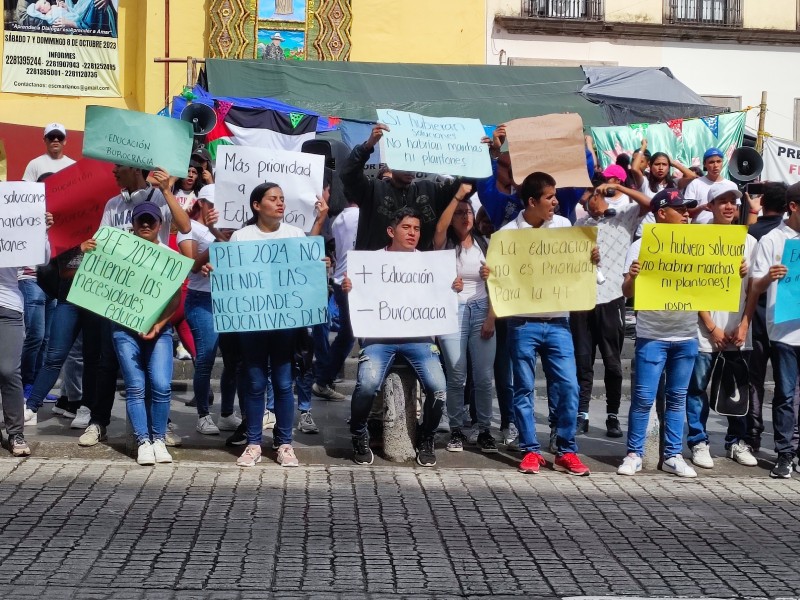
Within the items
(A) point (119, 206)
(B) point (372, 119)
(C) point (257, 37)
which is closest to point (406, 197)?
(A) point (119, 206)

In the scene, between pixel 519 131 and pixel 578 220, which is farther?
pixel 578 220

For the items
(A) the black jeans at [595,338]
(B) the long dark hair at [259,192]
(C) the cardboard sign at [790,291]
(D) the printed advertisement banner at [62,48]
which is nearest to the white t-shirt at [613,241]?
(A) the black jeans at [595,338]

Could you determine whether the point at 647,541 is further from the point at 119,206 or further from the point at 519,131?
the point at 119,206

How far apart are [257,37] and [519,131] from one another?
585 inches

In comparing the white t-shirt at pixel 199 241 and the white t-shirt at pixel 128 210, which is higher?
the white t-shirt at pixel 128 210

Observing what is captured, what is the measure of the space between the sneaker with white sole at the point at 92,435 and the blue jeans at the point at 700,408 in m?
4.09

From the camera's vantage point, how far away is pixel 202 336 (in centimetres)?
917

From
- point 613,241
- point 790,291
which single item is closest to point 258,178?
point 613,241

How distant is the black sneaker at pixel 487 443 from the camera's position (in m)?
8.87

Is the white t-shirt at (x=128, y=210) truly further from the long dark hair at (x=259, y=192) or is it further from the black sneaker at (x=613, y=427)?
the black sneaker at (x=613, y=427)

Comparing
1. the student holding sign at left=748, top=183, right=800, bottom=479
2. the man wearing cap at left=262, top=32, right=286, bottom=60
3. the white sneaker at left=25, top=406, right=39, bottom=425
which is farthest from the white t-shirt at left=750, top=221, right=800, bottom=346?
the man wearing cap at left=262, top=32, right=286, bottom=60

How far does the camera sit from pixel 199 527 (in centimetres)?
651

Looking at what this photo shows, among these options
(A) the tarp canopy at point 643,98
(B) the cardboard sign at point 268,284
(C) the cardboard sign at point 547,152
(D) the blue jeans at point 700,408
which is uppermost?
(A) the tarp canopy at point 643,98

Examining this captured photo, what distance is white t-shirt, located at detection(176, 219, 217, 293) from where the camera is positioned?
9.02 m
